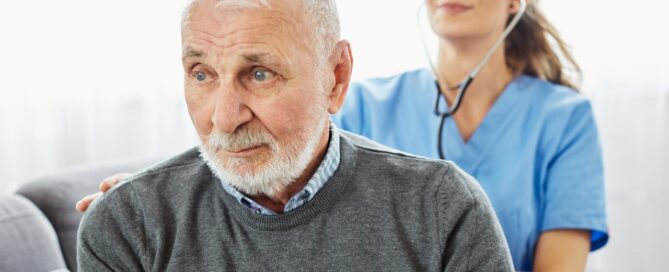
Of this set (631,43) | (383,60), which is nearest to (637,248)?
(631,43)

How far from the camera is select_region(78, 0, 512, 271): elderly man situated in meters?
1.05

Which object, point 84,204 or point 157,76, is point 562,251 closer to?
point 84,204

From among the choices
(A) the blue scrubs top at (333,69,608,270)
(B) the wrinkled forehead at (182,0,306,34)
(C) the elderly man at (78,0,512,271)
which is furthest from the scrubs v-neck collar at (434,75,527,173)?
(B) the wrinkled forehead at (182,0,306,34)

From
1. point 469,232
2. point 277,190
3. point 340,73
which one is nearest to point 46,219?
point 277,190

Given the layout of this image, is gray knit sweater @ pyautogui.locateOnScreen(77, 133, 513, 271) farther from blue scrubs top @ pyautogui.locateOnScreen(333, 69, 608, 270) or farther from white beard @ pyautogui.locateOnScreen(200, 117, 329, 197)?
blue scrubs top @ pyautogui.locateOnScreen(333, 69, 608, 270)

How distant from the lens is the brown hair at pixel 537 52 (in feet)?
5.80

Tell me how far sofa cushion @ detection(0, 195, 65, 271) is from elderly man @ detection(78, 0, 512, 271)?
0.62ft

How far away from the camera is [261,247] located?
112 centimetres

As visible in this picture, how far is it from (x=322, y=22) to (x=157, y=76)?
143 cm

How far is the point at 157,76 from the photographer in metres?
2.45

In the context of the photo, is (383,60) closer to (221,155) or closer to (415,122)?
(415,122)

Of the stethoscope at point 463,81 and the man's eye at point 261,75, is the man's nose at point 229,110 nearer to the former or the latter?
the man's eye at point 261,75

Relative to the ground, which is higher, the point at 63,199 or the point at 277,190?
the point at 277,190

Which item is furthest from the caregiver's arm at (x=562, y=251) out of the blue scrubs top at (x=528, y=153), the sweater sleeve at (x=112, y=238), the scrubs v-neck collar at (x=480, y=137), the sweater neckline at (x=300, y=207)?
the sweater sleeve at (x=112, y=238)
